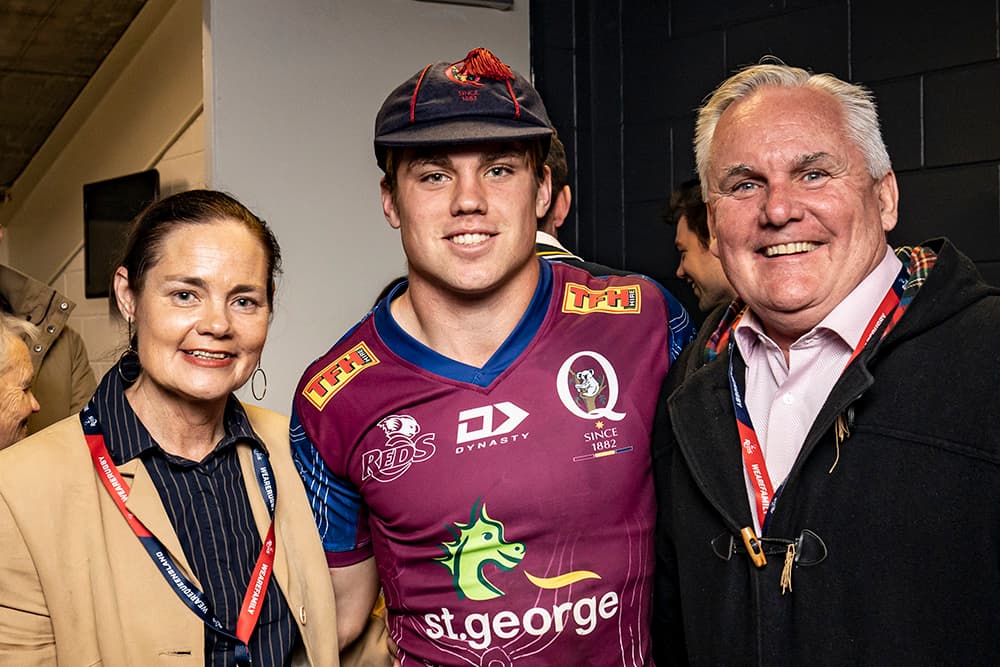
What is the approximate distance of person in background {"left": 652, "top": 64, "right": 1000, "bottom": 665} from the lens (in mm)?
1534

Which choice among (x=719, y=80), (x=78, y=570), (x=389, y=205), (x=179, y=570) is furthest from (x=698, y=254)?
(x=78, y=570)

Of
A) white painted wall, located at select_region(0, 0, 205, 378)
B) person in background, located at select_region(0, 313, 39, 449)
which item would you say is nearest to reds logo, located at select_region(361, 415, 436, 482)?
person in background, located at select_region(0, 313, 39, 449)

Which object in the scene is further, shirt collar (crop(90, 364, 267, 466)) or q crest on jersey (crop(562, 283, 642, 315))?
q crest on jersey (crop(562, 283, 642, 315))

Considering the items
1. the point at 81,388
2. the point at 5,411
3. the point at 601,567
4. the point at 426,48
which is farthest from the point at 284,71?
the point at 601,567

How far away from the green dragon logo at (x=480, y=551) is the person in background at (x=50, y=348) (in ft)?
6.23

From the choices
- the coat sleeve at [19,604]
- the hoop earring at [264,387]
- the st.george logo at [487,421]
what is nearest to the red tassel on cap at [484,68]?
the st.george logo at [487,421]

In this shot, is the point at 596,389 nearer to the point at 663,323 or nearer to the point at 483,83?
the point at 663,323

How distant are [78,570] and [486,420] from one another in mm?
748

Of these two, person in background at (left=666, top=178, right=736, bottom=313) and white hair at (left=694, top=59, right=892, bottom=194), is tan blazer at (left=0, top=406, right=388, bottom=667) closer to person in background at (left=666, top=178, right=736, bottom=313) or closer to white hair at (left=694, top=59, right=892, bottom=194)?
white hair at (left=694, top=59, right=892, bottom=194)

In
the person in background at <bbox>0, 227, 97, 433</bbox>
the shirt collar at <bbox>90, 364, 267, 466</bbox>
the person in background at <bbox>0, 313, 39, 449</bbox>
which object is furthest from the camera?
the person in background at <bbox>0, 227, 97, 433</bbox>

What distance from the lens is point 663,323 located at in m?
2.16

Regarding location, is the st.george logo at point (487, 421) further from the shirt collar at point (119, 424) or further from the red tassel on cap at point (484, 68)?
the red tassel on cap at point (484, 68)

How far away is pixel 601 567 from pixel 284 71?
2.53 m

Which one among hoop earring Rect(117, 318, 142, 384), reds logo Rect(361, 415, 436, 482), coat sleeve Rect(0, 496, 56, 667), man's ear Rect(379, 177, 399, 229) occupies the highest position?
man's ear Rect(379, 177, 399, 229)
